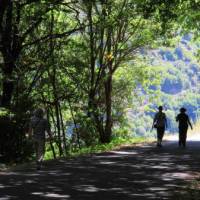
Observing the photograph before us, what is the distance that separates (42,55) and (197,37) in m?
11.5

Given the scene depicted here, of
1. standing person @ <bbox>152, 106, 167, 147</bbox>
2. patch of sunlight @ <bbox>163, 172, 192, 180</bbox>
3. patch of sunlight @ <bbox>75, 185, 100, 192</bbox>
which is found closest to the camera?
patch of sunlight @ <bbox>75, 185, 100, 192</bbox>

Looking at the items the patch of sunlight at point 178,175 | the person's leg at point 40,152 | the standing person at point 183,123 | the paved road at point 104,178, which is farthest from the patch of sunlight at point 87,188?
the standing person at point 183,123

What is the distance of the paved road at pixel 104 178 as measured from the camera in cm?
1147

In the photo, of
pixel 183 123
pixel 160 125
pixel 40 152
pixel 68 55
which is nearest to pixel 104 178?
pixel 40 152

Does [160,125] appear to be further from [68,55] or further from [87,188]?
[87,188]

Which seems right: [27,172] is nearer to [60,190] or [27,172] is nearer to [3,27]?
[60,190]

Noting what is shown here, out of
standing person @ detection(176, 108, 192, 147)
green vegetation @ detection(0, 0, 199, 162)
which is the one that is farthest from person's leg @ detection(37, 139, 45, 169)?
standing person @ detection(176, 108, 192, 147)

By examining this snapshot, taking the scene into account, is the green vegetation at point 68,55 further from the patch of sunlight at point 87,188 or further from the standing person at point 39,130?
the patch of sunlight at point 87,188

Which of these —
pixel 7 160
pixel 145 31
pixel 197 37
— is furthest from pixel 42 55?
pixel 197 37

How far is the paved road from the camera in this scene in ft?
37.6

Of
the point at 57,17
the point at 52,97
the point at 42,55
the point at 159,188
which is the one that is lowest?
the point at 159,188

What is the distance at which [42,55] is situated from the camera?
95.4ft

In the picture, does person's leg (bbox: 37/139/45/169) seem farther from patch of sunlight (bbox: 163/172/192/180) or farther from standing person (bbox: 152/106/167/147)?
standing person (bbox: 152/106/167/147)

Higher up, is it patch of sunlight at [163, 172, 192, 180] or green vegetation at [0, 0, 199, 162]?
green vegetation at [0, 0, 199, 162]
